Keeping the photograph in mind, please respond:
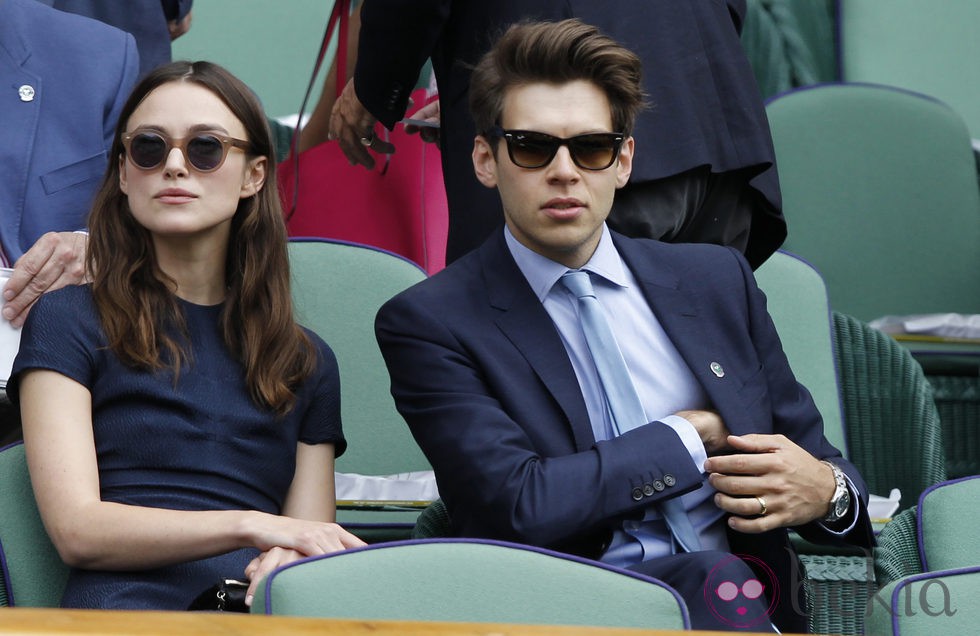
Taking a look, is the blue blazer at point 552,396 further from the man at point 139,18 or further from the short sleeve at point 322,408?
the man at point 139,18

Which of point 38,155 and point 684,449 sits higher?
→ point 38,155

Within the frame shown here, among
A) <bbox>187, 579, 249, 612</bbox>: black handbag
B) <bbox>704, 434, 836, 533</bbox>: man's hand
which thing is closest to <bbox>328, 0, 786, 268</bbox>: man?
<bbox>704, 434, 836, 533</bbox>: man's hand

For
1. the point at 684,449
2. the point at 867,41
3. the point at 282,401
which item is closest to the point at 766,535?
the point at 684,449

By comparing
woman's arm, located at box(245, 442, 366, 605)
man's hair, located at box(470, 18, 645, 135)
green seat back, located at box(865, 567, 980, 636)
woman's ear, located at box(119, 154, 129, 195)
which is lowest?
woman's arm, located at box(245, 442, 366, 605)

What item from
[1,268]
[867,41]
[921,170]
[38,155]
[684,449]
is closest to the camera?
[684,449]

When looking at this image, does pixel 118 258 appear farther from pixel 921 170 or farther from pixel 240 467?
pixel 921 170

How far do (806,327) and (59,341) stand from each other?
189cm

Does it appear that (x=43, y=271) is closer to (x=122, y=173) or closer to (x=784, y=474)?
(x=122, y=173)

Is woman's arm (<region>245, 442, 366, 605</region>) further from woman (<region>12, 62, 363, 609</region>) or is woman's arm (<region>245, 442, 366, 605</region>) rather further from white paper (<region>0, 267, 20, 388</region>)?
white paper (<region>0, 267, 20, 388</region>)

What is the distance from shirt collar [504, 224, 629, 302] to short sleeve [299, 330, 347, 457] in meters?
0.43

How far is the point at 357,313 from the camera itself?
12.8 feet

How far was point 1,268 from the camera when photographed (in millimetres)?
3006

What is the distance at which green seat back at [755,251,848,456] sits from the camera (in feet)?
12.4

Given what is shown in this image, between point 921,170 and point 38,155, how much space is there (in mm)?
2925
